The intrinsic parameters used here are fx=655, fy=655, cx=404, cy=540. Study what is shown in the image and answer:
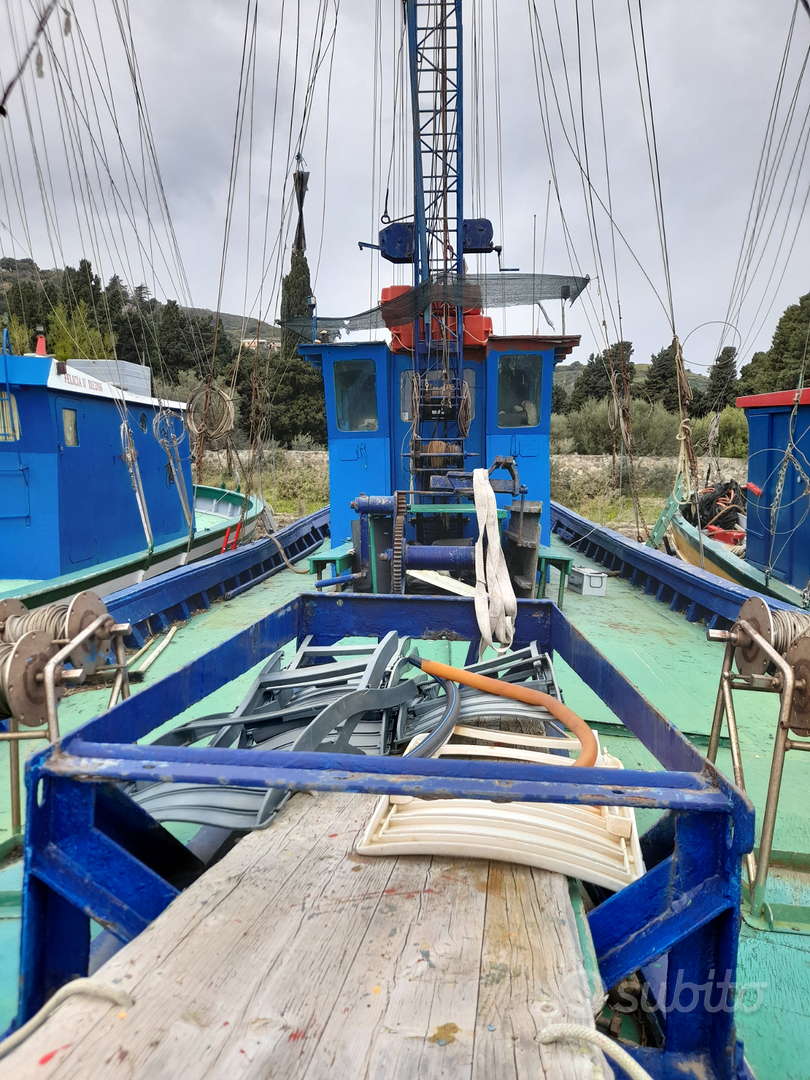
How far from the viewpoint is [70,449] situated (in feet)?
22.2

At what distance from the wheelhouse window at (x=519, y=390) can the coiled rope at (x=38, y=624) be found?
7146 millimetres

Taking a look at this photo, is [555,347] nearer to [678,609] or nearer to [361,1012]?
[678,609]

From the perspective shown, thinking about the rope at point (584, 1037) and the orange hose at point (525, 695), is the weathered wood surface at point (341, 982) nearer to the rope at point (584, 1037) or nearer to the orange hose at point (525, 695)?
the rope at point (584, 1037)

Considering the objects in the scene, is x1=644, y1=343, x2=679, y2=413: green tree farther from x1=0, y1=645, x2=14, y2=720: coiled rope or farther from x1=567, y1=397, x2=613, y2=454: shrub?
x1=0, y1=645, x2=14, y2=720: coiled rope

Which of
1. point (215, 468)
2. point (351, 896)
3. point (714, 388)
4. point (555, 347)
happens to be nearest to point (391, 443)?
point (555, 347)

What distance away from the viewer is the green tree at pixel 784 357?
22.6 metres

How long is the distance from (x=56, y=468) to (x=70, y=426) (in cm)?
53

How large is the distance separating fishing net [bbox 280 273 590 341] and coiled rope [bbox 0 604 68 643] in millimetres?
5710

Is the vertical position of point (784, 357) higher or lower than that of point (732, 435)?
higher

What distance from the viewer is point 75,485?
22.5 feet

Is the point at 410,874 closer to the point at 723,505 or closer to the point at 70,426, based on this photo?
the point at 70,426

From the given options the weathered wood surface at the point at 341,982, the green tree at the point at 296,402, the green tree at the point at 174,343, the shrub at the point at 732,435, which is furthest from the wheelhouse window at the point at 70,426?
the green tree at the point at 174,343

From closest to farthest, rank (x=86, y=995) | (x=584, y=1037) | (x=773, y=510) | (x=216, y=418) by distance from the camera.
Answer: (x=584, y=1037), (x=86, y=995), (x=773, y=510), (x=216, y=418)

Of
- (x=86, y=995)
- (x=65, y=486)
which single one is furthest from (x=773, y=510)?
(x=65, y=486)
